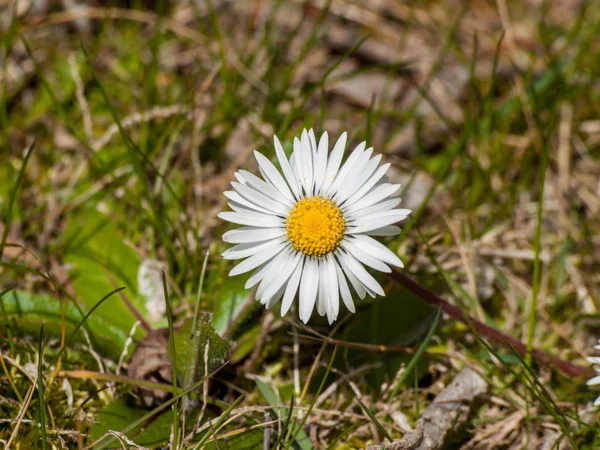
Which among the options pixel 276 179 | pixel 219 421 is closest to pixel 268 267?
pixel 276 179

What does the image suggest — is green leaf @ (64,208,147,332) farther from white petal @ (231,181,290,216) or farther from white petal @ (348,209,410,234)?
white petal @ (348,209,410,234)

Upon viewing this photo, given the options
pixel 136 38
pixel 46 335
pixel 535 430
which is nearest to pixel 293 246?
pixel 46 335

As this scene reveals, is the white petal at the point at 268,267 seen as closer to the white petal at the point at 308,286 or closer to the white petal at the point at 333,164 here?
the white petal at the point at 308,286

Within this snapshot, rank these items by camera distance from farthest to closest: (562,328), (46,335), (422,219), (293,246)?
(422,219) → (562,328) → (46,335) → (293,246)

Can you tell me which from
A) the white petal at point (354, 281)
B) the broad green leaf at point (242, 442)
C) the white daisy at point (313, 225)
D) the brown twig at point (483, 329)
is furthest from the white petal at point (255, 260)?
Answer: the broad green leaf at point (242, 442)

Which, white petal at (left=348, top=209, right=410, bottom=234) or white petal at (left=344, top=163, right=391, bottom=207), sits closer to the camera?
white petal at (left=348, top=209, right=410, bottom=234)

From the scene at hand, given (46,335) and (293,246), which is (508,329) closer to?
A: (293,246)

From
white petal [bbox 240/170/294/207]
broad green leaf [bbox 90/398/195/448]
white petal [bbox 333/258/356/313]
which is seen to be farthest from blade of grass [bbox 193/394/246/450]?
white petal [bbox 240/170/294/207]
